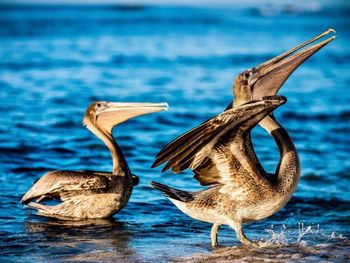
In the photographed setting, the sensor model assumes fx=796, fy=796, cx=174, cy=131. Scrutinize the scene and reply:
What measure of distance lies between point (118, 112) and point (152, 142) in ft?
12.7

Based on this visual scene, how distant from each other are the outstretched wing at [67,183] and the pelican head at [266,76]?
168 cm

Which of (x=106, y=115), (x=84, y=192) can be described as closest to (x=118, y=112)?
(x=106, y=115)

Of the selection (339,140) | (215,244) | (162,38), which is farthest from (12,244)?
(162,38)

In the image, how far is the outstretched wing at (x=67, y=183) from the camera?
7469mm

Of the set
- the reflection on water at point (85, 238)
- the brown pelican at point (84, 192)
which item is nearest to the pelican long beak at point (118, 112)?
the brown pelican at point (84, 192)

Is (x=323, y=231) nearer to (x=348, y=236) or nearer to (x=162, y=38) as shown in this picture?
(x=348, y=236)

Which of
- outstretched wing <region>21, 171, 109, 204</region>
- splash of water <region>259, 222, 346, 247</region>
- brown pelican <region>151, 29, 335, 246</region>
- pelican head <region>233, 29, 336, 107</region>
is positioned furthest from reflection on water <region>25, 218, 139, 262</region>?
pelican head <region>233, 29, 336, 107</region>

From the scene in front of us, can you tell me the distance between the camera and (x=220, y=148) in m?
6.11

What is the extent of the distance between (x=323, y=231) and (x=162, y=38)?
90.3 feet

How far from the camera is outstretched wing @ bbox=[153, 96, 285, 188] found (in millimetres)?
5542

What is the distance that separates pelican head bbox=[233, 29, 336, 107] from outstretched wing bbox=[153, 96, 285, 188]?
58cm

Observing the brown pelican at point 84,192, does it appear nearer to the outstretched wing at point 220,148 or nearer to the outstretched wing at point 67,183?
the outstretched wing at point 67,183

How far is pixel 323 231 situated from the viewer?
731 cm

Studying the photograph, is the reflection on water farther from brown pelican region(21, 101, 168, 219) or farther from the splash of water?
the splash of water
